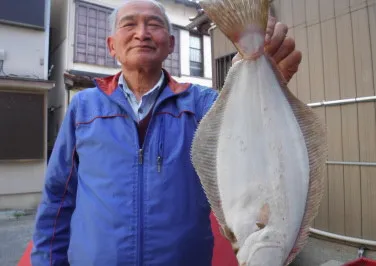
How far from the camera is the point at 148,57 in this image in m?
1.76

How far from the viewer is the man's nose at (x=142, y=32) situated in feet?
5.78

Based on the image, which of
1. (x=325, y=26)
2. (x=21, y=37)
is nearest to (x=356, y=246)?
(x=325, y=26)

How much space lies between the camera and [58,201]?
6.14ft

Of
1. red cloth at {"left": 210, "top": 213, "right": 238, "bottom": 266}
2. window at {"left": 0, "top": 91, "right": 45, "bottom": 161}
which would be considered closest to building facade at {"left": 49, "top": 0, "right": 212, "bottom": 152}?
window at {"left": 0, "top": 91, "right": 45, "bottom": 161}

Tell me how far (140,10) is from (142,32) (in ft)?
0.52

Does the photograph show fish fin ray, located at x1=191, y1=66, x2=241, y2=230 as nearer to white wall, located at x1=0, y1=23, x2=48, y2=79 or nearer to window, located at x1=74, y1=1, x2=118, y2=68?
white wall, located at x1=0, y1=23, x2=48, y2=79

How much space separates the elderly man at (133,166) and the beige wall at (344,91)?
3.86 meters

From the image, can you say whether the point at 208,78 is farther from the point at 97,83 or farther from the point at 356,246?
the point at 97,83

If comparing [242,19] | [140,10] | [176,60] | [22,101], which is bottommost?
[242,19]

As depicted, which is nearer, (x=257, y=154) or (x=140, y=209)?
(x=257, y=154)

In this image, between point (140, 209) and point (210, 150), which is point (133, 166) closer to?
point (140, 209)

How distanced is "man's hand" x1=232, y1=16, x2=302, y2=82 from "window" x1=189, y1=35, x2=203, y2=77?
12668 millimetres

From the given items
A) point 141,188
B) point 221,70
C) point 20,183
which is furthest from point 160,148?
point 20,183

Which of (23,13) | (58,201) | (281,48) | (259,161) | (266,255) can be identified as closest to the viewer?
(266,255)
